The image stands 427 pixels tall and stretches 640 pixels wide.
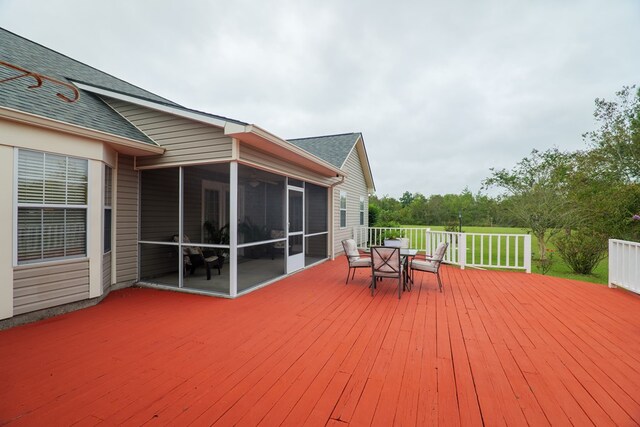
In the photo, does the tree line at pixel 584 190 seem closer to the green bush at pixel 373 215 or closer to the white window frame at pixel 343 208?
the green bush at pixel 373 215

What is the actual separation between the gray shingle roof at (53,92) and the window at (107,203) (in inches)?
30.4

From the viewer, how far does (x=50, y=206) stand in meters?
3.64

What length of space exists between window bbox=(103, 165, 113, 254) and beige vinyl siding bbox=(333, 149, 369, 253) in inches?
238

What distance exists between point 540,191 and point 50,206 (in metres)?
15.8

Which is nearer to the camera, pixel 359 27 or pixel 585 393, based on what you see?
pixel 585 393

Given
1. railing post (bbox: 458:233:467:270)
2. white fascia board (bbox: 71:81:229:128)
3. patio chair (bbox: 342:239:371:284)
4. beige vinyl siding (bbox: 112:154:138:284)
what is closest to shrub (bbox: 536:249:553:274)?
railing post (bbox: 458:233:467:270)

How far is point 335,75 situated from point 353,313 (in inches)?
435

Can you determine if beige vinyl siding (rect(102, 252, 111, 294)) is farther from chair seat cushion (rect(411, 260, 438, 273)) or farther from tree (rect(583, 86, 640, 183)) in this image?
tree (rect(583, 86, 640, 183))

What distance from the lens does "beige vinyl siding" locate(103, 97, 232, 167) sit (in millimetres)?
4445

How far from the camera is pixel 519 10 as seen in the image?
686cm

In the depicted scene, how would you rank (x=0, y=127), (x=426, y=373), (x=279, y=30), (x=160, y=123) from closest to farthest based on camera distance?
(x=426, y=373) → (x=0, y=127) → (x=160, y=123) → (x=279, y=30)

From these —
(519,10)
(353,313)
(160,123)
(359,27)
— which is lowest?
(353,313)

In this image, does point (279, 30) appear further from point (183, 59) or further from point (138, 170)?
point (138, 170)

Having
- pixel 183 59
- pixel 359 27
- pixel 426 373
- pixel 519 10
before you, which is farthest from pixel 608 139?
pixel 183 59
